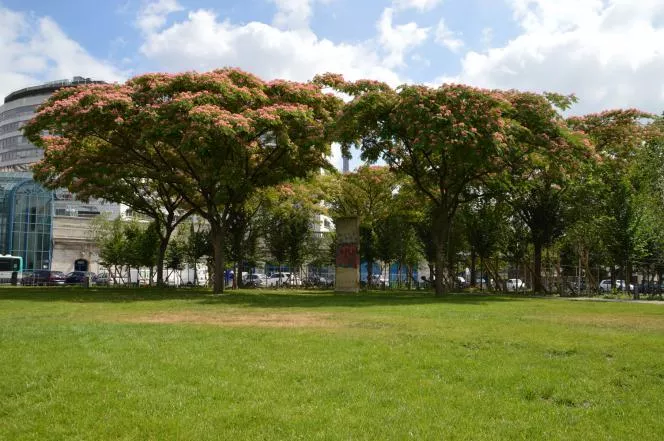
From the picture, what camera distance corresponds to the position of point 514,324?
45.7 ft

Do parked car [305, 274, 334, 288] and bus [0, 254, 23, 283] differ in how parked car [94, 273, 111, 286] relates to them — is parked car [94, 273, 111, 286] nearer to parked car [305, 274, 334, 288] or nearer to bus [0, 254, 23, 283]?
bus [0, 254, 23, 283]

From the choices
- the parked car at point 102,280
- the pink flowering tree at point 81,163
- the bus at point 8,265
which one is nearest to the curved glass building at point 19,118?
the bus at point 8,265

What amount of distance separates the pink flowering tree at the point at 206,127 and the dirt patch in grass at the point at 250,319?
8.78m

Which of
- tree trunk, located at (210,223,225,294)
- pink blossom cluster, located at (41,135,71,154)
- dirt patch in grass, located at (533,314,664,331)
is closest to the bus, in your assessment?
pink blossom cluster, located at (41,135,71,154)

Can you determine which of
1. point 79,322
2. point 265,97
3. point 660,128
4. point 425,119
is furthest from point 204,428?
point 660,128

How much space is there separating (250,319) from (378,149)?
14995 mm

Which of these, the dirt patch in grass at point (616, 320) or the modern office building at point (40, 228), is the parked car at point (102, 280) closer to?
the modern office building at point (40, 228)

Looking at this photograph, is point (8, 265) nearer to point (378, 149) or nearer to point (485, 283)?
point (378, 149)

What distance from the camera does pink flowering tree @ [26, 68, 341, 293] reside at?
23812 millimetres

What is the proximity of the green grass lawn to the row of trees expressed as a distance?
41.7ft

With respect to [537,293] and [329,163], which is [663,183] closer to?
[537,293]

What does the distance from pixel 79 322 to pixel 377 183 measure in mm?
30082

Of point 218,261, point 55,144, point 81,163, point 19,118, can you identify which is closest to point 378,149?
point 218,261

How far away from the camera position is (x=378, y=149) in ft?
92.3
